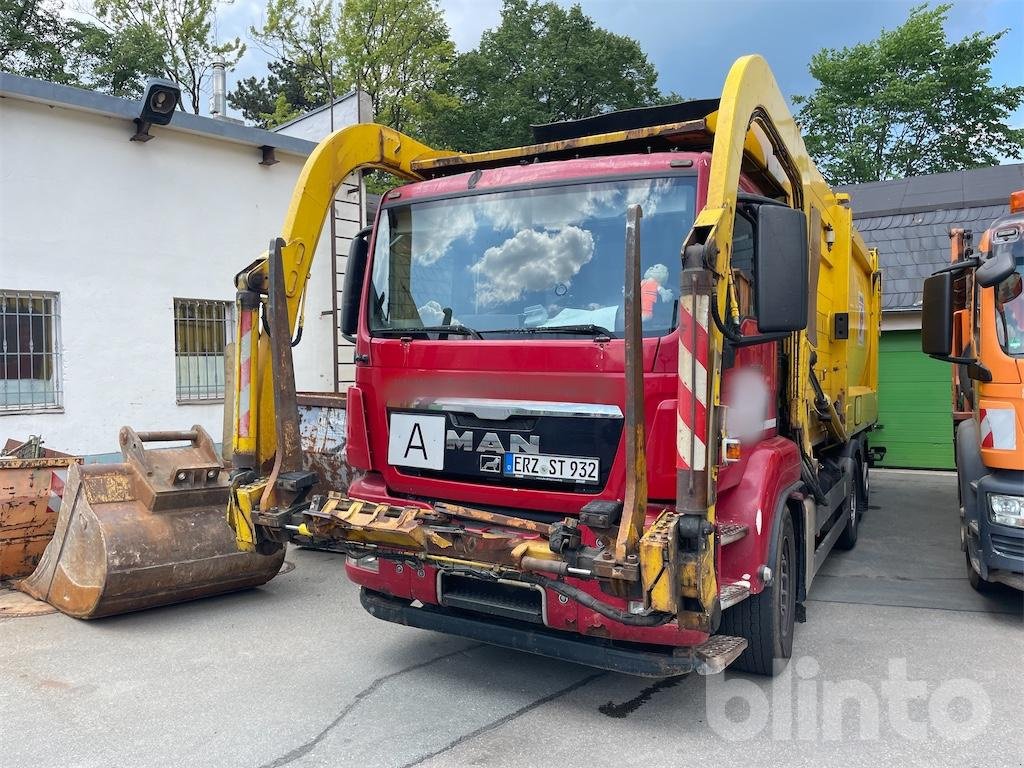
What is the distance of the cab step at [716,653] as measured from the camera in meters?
3.45

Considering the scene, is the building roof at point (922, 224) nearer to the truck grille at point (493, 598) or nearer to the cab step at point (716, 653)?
the cab step at point (716, 653)

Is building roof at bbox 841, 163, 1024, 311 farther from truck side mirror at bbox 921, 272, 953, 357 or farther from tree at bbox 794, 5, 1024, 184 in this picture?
tree at bbox 794, 5, 1024, 184

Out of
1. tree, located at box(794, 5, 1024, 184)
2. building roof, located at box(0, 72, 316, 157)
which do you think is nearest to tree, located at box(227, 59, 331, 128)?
tree, located at box(794, 5, 1024, 184)

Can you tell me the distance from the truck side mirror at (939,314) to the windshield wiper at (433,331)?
334 cm

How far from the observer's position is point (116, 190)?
9.41m

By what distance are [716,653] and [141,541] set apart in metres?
3.72

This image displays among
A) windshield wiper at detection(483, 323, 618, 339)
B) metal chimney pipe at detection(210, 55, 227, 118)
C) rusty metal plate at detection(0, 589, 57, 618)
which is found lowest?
rusty metal plate at detection(0, 589, 57, 618)

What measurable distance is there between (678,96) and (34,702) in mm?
35296

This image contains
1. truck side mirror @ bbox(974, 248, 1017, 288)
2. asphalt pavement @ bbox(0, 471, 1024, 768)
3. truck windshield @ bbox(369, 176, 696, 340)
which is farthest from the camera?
truck side mirror @ bbox(974, 248, 1017, 288)

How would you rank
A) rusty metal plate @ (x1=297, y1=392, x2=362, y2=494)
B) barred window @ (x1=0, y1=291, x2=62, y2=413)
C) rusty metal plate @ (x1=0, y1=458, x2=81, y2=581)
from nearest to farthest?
rusty metal plate @ (x1=0, y1=458, x2=81, y2=581)
rusty metal plate @ (x1=297, y1=392, x2=362, y2=494)
barred window @ (x1=0, y1=291, x2=62, y2=413)

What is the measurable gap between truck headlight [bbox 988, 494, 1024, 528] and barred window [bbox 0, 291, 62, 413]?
8869mm

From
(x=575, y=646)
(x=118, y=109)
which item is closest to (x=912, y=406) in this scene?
(x=575, y=646)

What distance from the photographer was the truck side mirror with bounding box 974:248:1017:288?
5020 millimetres

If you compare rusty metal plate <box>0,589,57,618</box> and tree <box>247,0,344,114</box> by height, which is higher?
tree <box>247,0,344,114</box>
